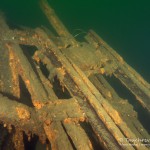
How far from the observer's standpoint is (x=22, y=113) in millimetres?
2348

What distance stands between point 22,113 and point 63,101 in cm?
55

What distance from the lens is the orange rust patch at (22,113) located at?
92.0 inches

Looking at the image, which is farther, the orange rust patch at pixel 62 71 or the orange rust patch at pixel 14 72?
the orange rust patch at pixel 62 71

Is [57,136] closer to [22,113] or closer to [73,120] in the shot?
[73,120]

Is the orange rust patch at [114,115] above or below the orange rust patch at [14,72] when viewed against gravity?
below

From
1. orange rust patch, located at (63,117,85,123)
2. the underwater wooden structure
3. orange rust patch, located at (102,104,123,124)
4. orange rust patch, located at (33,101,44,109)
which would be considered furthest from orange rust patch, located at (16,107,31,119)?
orange rust patch, located at (102,104,123,124)

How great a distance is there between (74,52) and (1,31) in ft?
4.87

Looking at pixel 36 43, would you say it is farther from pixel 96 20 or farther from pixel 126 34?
pixel 96 20

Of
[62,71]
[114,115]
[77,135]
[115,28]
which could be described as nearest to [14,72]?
[62,71]

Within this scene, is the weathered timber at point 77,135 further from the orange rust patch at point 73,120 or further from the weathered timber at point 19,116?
the weathered timber at point 19,116

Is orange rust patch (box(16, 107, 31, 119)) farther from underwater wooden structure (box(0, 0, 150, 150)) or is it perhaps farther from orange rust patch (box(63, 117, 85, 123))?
orange rust patch (box(63, 117, 85, 123))

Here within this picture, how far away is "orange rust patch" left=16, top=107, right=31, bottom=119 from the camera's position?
2.34 meters

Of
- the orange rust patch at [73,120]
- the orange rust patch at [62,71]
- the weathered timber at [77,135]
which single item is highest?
the orange rust patch at [62,71]

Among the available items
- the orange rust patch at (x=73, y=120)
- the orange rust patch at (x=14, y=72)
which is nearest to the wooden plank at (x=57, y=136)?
the orange rust patch at (x=73, y=120)
